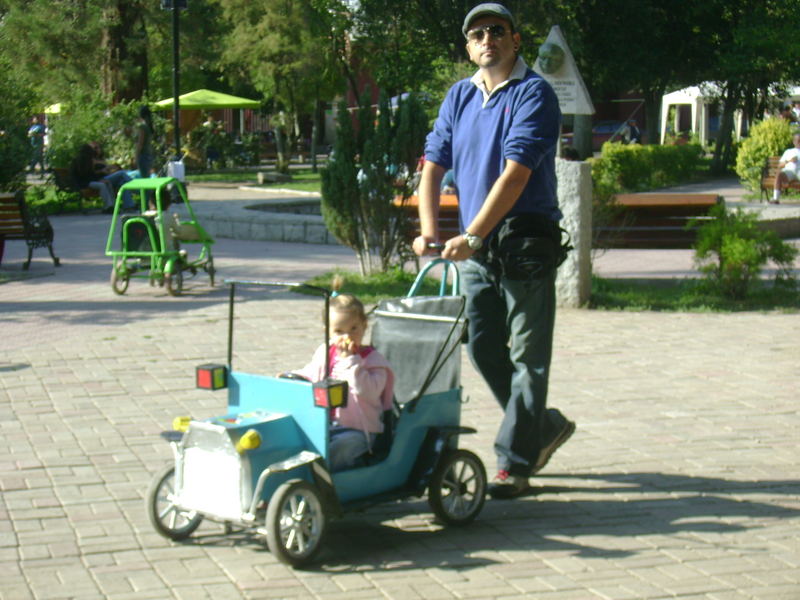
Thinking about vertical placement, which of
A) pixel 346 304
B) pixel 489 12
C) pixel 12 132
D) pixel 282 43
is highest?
pixel 282 43

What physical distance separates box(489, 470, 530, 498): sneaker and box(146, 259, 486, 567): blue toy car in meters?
0.23

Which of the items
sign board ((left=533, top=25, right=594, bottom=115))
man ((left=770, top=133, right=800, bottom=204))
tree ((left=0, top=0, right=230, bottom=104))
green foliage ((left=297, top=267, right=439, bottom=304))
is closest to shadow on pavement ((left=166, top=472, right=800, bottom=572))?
green foliage ((left=297, top=267, right=439, bottom=304))

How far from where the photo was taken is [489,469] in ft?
19.4

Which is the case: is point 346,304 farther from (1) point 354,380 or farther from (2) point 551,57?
(2) point 551,57

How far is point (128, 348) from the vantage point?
911 cm

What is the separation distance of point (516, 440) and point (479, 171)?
1.12m

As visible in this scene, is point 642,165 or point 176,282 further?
point 642,165

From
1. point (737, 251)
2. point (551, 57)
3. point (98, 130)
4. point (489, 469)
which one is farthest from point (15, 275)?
point (98, 130)

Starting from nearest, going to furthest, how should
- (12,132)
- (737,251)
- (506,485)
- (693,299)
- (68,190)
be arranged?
(506,485) < (737,251) < (693,299) < (12,132) < (68,190)

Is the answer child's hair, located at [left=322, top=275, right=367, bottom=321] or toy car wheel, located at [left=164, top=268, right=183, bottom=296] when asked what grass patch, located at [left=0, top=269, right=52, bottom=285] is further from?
child's hair, located at [left=322, top=275, right=367, bottom=321]

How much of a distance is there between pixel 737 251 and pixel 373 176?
3.35 metres

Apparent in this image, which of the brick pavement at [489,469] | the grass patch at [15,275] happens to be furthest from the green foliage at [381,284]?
the grass patch at [15,275]

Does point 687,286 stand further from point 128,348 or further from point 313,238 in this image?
point 313,238

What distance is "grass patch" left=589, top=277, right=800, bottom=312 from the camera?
1090cm
